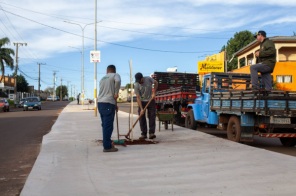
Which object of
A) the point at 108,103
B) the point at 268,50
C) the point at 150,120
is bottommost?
the point at 150,120

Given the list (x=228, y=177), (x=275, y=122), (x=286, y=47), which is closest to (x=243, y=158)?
(x=228, y=177)

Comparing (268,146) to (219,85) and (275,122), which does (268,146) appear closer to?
(275,122)

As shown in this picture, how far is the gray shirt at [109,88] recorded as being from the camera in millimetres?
8734

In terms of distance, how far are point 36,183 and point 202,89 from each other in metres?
8.89

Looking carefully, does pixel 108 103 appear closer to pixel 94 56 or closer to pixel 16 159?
pixel 16 159

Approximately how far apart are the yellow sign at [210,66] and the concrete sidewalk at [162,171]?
41939 mm

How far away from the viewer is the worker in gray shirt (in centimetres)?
862

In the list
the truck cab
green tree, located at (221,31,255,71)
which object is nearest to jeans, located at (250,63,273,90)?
the truck cab

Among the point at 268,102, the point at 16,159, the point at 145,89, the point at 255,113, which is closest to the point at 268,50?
the point at 268,102

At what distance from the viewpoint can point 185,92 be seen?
55.1 feet

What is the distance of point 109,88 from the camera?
8.82 metres

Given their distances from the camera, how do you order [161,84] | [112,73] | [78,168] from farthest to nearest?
[161,84] < [112,73] < [78,168]

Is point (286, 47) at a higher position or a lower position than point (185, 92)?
higher

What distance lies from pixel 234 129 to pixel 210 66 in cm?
4065
